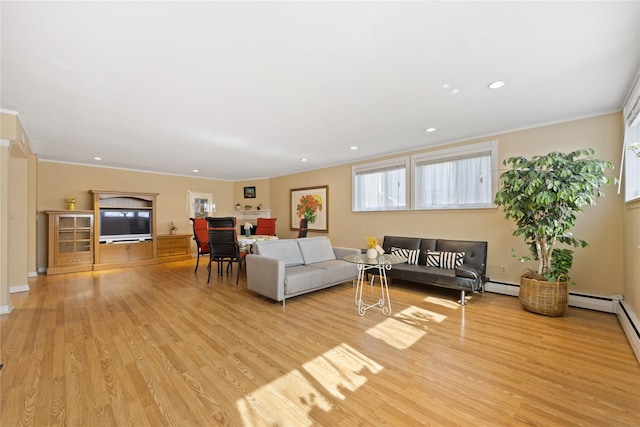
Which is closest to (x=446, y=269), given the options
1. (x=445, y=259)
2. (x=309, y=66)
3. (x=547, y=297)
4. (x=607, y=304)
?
(x=445, y=259)

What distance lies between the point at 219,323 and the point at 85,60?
268cm

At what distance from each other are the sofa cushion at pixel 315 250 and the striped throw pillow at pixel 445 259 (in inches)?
64.0

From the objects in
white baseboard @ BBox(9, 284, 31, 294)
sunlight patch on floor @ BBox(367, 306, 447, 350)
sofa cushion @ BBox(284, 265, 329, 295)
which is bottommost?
sunlight patch on floor @ BBox(367, 306, 447, 350)

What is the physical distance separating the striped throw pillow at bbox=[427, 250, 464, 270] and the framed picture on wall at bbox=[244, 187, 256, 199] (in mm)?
5762

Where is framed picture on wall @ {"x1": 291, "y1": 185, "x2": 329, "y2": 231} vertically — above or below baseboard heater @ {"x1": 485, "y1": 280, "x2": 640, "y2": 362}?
above

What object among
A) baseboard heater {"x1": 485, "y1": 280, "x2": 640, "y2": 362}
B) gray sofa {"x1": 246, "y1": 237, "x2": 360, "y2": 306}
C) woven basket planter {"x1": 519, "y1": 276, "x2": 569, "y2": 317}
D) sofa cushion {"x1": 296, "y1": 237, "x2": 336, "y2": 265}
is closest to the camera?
baseboard heater {"x1": 485, "y1": 280, "x2": 640, "y2": 362}

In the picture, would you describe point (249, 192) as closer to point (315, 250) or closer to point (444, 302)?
point (315, 250)

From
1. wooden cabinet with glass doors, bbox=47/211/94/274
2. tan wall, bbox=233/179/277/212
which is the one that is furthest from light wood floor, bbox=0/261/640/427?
tan wall, bbox=233/179/277/212

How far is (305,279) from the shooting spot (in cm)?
363

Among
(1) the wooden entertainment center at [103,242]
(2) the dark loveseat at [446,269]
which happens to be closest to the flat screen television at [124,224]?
(1) the wooden entertainment center at [103,242]

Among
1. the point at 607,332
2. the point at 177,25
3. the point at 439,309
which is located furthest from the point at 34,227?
the point at 607,332

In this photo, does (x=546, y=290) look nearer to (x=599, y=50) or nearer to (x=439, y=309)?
(x=439, y=309)

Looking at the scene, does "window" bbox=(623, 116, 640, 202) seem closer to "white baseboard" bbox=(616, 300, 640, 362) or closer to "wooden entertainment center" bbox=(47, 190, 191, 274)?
"white baseboard" bbox=(616, 300, 640, 362)

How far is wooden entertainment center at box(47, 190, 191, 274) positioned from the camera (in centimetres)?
551
